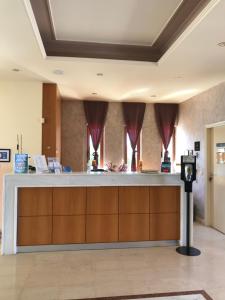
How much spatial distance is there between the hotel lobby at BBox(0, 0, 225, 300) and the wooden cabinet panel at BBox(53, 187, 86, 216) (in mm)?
16


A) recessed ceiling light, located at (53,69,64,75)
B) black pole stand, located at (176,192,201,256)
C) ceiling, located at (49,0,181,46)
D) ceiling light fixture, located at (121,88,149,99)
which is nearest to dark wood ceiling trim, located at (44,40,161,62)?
ceiling, located at (49,0,181,46)

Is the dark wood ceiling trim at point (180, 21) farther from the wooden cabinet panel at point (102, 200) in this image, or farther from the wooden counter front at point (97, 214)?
the wooden cabinet panel at point (102, 200)

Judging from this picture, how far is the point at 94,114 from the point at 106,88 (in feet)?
4.75

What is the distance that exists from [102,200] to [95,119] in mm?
3314

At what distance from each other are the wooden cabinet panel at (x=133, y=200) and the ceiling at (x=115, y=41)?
2.05 metres

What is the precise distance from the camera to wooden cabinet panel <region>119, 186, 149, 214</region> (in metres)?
4.07

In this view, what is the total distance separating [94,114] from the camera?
6.88 meters

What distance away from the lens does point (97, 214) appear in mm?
4012

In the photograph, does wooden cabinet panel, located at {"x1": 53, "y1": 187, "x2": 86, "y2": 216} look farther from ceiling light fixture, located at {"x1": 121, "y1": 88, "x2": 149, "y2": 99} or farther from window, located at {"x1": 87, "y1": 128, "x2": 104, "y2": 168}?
window, located at {"x1": 87, "y1": 128, "x2": 104, "y2": 168}

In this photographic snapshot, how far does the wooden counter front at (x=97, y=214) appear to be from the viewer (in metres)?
3.86

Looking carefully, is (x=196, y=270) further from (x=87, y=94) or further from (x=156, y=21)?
(x=87, y=94)

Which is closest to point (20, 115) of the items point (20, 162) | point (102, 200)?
point (20, 162)

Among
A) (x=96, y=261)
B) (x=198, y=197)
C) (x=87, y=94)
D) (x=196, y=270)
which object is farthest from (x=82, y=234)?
(x=87, y=94)

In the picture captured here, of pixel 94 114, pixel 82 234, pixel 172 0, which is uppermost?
pixel 172 0
